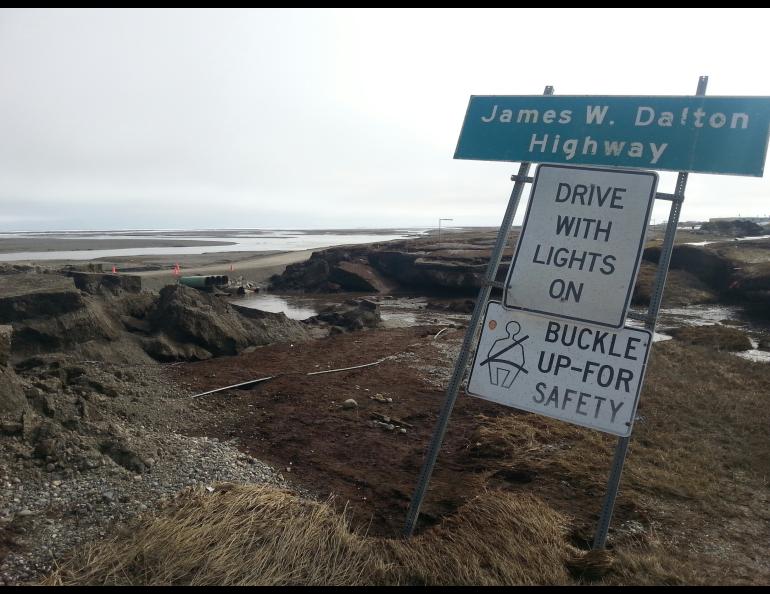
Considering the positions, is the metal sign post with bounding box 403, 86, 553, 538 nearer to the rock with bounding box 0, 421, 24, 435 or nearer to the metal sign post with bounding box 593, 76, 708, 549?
the metal sign post with bounding box 593, 76, 708, 549

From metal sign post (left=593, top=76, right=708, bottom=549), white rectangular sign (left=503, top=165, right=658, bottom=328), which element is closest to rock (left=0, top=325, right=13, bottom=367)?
white rectangular sign (left=503, top=165, right=658, bottom=328)

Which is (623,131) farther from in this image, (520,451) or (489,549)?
(520,451)

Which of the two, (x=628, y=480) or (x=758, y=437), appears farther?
(x=758, y=437)

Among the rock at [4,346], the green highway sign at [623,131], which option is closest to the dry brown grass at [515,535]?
the green highway sign at [623,131]

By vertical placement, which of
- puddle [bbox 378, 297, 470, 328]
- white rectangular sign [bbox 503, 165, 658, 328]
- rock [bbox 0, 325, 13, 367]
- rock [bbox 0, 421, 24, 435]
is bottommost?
rock [bbox 0, 421, 24, 435]

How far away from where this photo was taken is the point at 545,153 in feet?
12.5

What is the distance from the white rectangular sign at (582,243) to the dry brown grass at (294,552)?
1.74 meters

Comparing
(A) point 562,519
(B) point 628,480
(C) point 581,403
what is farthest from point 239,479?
(B) point 628,480

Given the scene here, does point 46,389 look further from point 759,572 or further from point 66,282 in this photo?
point 759,572

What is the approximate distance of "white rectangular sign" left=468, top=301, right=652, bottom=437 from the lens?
3.39 metres

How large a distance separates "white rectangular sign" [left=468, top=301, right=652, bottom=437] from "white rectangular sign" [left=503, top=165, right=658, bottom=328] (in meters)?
0.13

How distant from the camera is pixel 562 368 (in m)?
3.52

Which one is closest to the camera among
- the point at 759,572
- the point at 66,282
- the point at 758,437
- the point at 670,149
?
the point at 670,149

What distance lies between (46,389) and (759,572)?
25.3 ft
